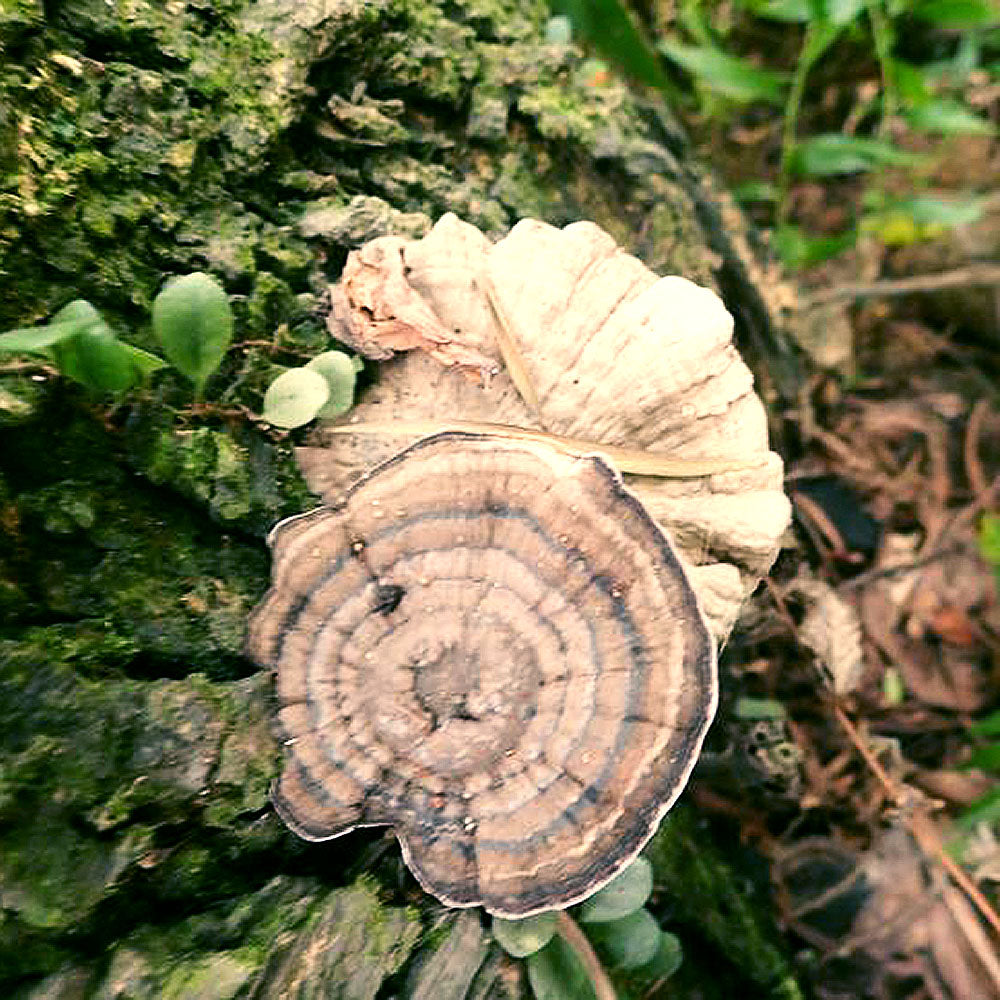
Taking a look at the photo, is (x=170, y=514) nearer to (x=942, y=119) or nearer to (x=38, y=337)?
(x=38, y=337)

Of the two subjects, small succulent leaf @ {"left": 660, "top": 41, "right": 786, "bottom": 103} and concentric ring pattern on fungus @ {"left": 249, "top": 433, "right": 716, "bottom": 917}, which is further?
small succulent leaf @ {"left": 660, "top": 41, "right": 786, "bottom": 103}

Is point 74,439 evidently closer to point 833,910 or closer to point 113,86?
point 113,86

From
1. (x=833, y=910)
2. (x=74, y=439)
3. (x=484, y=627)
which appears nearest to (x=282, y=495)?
(x=74, y=439)

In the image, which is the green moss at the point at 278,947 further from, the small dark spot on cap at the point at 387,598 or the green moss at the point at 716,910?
the green moss at the point at 716,910

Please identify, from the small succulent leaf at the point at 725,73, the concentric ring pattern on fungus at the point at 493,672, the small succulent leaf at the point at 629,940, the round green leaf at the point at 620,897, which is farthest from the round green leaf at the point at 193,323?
the small succulent leaf at the point at 725,73

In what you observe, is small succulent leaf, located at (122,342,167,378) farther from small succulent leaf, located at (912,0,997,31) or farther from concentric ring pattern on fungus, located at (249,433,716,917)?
small succulent leaf, located at (912,0,997,31)

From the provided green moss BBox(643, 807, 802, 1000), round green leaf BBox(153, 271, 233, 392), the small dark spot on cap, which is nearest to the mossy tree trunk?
round green leaf BBox(153, 271, 233, 392)
